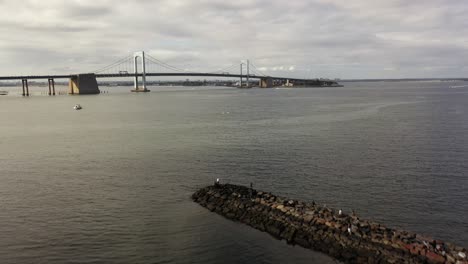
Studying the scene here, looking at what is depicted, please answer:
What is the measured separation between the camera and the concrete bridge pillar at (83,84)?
130 m

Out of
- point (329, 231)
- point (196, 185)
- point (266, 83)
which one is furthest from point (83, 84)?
point (329, 231)

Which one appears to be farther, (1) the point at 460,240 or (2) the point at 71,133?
(2) the point at 71,133

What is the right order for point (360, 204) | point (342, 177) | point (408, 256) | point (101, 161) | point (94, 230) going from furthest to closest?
point (101, 161), point (342, 177), point (360, 204), point (94, 230), point (408, 256)

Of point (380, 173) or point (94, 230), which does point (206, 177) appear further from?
point (380, 173)

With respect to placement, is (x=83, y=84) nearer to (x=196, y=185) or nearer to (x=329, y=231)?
(x=196, y=185)

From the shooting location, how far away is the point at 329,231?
13.9 metres

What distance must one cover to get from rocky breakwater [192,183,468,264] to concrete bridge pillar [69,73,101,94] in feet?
400

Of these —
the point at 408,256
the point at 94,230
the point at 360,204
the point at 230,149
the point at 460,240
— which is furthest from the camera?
the point at 230,149

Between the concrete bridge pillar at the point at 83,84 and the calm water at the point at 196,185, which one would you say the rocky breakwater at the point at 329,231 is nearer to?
the calm water at the point at 196,185

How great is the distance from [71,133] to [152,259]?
3316cm

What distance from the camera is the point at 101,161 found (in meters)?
27.3

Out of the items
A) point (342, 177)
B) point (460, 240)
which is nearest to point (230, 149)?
point (342, 177)

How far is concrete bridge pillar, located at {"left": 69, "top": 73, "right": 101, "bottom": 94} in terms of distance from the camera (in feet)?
425

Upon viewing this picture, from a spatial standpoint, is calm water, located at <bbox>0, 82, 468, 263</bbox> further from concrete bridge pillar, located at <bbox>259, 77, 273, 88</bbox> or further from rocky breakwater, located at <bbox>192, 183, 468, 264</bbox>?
concrete bridge pillar, located at <bbox>259, 77, 273, 88</bbox>
